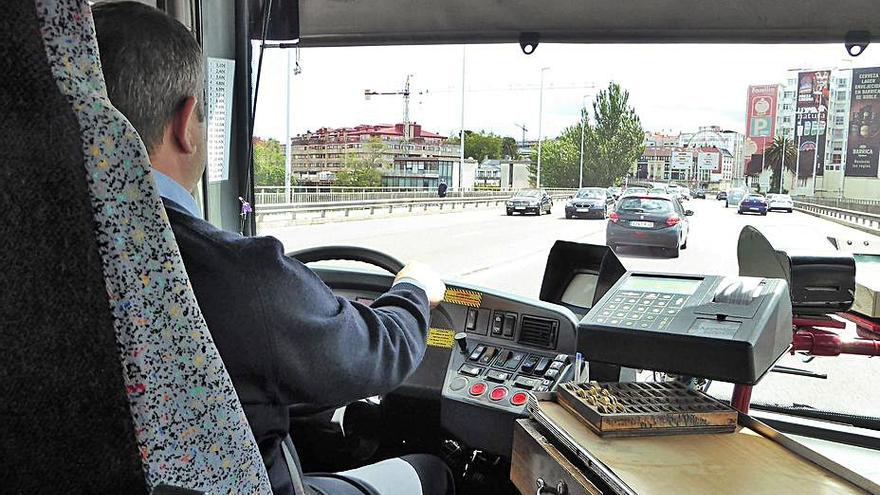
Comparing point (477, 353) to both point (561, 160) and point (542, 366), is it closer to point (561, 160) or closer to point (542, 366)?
point (542, 366)

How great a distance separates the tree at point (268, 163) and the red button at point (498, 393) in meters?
1.18

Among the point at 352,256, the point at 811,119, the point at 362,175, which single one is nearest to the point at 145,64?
the point at 352,256

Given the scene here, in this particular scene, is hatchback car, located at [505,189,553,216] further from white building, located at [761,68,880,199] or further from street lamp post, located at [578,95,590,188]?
white building, located at [761,68,880,199]

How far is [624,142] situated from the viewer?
217cm

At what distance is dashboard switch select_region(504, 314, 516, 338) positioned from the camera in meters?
1.96

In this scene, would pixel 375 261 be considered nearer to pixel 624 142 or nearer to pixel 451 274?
pixel 451 274

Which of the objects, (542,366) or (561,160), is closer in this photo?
(542,366)

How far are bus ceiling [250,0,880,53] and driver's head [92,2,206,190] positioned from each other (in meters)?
1.25

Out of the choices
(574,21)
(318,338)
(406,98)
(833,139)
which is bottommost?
(318,338)

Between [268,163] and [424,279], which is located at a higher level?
[268,163]

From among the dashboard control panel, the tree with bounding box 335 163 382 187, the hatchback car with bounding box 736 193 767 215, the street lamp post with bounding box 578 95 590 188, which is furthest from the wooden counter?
the tree with bounding box 335 163 382 187

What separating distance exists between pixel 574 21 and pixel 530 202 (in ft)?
1.97

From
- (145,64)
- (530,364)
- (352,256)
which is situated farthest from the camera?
(530,364)

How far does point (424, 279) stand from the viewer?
1.32m
